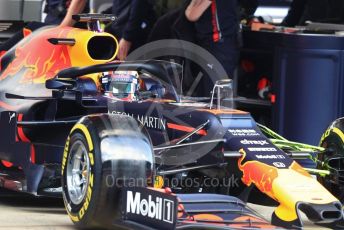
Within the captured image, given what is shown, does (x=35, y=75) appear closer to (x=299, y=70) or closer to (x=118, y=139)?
(x=118, y=139)

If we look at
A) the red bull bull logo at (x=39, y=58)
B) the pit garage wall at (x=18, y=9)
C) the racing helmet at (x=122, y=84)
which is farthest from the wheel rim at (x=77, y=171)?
the pit garage wall at (x=18, y=9)

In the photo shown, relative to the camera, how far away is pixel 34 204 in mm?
8438

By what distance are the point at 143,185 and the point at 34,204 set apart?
6.23ft

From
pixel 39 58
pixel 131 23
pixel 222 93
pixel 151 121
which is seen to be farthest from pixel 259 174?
pixel 131 23

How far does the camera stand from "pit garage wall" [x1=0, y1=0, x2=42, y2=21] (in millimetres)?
12117

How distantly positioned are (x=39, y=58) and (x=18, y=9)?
376cm

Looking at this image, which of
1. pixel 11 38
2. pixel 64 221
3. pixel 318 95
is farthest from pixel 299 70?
pixel 64 221

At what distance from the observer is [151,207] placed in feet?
21.3

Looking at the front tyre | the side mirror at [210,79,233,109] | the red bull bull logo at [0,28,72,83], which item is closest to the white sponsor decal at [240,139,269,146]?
the side mirror at [210,79,233,109]

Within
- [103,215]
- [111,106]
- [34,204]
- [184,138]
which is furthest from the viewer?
[34,204]

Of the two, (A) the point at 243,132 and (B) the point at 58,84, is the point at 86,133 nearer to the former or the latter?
(B) the point at 58,84

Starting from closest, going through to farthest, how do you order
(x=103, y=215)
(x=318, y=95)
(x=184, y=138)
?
(x=103, y=215)
(x=184, y=138)
(x=318, y=95)

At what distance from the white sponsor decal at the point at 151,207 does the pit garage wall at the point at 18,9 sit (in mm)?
5938

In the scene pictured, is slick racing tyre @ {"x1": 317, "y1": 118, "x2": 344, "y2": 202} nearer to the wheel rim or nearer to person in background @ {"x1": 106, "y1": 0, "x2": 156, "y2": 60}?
the wheel rim
